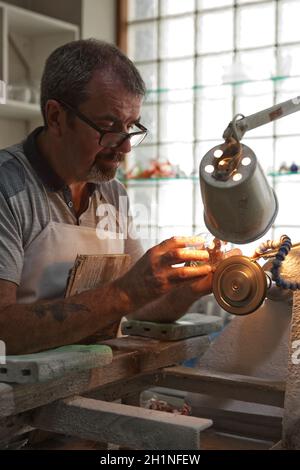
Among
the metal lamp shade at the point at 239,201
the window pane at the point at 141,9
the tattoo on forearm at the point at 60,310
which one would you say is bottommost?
the tattoo on forearm at the point at 60,310

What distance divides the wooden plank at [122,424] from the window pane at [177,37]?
2.80m

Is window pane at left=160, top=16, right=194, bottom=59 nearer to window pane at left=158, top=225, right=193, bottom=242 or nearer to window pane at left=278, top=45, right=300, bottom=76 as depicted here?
window pane at left=278, top=45, right=300, bottom=76

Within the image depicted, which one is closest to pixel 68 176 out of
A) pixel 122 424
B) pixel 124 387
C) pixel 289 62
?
pixel 124 387

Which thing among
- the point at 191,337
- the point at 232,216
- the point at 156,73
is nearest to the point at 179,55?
the point at 156,73

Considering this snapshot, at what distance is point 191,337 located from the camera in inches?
63.2

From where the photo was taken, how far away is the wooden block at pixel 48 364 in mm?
1076

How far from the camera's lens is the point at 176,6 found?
3.62 m

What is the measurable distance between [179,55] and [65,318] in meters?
2.59

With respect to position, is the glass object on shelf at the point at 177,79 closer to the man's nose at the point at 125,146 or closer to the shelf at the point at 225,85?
the shelf at the point at 225,85

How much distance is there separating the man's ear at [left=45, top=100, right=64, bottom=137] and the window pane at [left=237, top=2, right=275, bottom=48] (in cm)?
201

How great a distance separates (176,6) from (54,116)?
223 centimetres

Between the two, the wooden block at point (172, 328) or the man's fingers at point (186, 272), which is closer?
the man's fingers at point (186, 272)

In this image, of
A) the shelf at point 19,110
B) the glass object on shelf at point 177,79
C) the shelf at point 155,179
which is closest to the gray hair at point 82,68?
the shelf at point 19,110

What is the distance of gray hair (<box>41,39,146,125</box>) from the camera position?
159 centimetres
